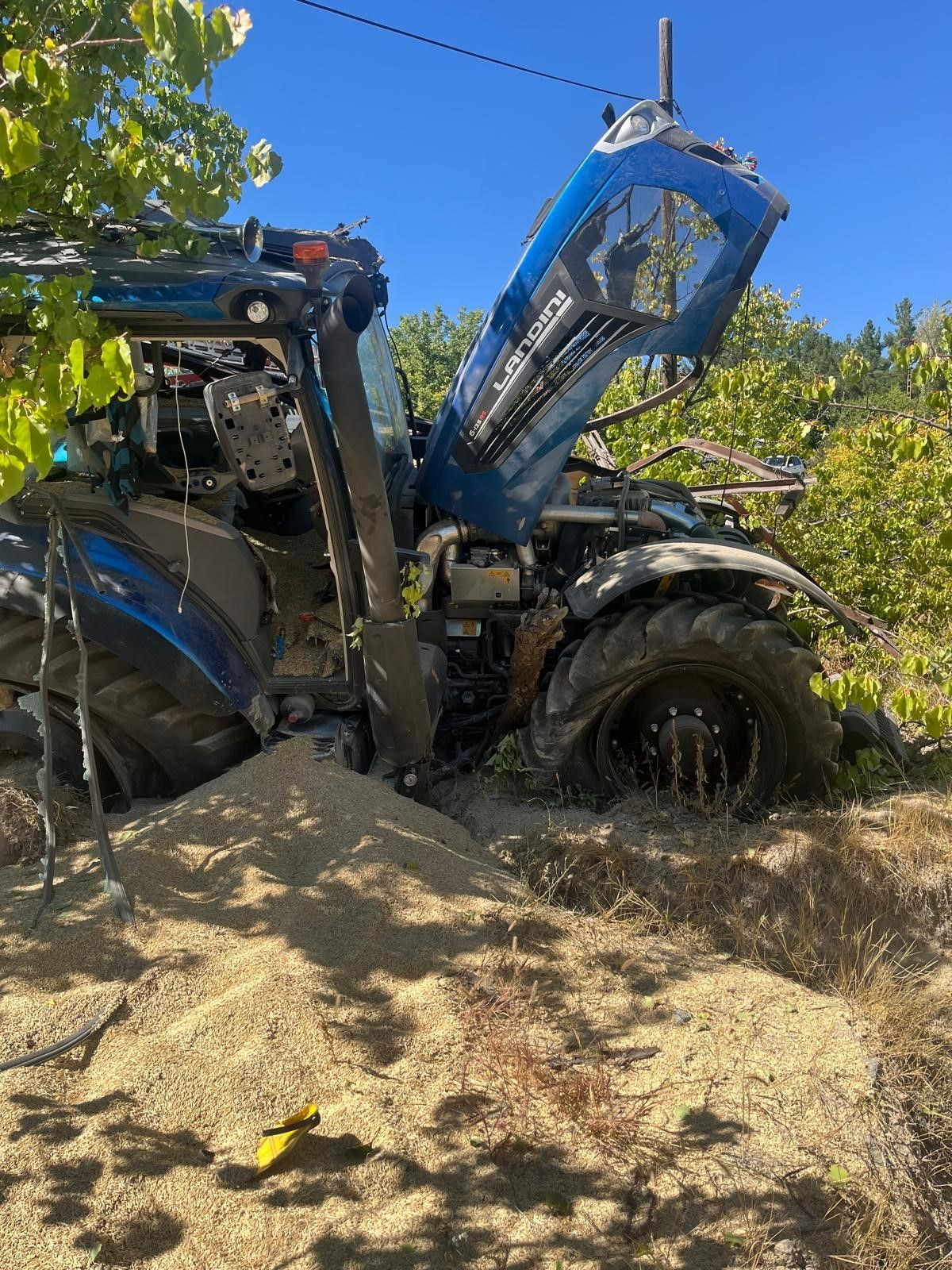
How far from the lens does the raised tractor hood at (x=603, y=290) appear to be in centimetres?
366

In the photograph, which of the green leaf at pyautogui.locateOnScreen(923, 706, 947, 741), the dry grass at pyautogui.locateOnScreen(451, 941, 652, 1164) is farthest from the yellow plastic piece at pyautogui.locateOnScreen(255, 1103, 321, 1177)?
the green leaf at pyautogui.locateOnScreen(923, 706, 947, 741)

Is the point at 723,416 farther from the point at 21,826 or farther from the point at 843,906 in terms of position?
the point at 21,826

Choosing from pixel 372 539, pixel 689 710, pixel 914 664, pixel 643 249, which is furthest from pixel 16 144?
pixel 689 710

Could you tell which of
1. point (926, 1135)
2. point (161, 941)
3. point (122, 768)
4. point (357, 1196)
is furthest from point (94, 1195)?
point (926, 1135)

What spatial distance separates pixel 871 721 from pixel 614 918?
1988 mm

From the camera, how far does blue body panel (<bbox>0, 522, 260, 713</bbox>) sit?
131 inches

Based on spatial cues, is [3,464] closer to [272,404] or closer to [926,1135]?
[272,404]

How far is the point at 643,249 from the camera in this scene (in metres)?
3.72

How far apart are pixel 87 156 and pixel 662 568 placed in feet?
8.60

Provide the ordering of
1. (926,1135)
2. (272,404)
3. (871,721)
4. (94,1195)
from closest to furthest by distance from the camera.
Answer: (94,1195)
(926,1135)
(272,404)
(871,721)

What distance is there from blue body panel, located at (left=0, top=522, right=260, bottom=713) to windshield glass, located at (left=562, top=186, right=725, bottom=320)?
6.99ft

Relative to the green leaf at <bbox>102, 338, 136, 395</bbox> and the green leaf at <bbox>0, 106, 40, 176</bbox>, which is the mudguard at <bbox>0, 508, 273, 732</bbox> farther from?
the green leaf at <bbox>0, 106, 40, 176</bbox>

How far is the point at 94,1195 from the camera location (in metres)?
1.99

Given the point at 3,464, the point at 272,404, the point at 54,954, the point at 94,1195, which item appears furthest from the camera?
the point at 272,404
